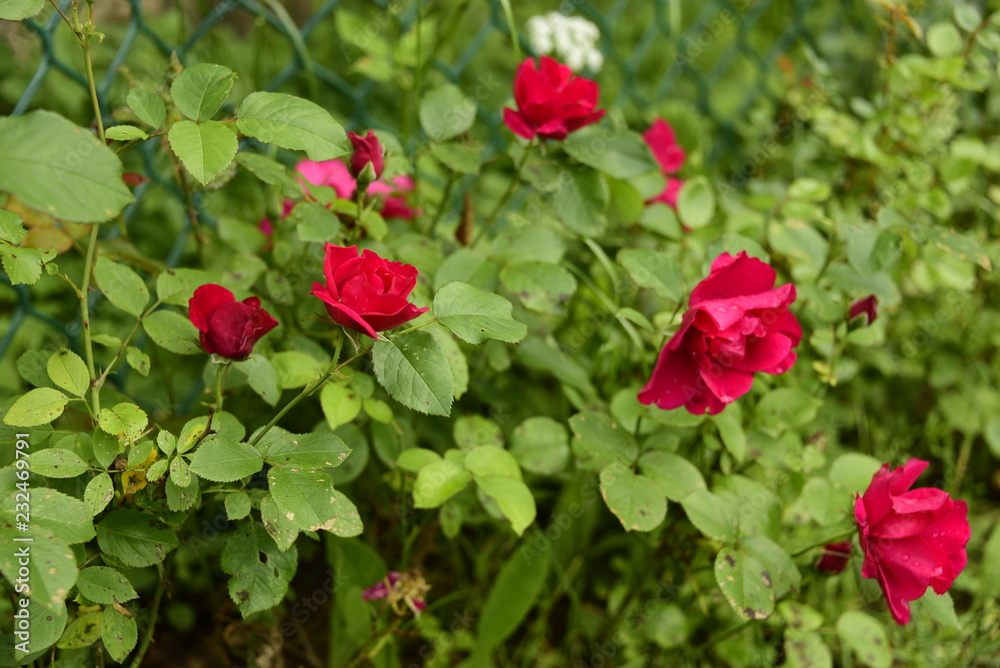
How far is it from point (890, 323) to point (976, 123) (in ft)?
2.40

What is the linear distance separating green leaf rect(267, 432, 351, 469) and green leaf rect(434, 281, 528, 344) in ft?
0.50

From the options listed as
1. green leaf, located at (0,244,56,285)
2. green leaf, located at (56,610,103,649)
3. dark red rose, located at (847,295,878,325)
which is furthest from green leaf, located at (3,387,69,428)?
dark red rose, located at (847,295,878,325)

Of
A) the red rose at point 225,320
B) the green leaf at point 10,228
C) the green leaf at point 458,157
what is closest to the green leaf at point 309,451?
the red rose at point 225,320

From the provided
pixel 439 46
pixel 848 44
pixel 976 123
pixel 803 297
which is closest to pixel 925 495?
pixel 803 297

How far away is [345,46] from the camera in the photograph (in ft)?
5.63

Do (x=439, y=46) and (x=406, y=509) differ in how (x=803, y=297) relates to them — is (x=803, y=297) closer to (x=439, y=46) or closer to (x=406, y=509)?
(x=406, y=509)

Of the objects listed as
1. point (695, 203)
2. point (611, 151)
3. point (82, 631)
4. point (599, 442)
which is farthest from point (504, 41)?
point (82, 631)

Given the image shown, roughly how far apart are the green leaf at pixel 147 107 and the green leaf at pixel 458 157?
0.36 metres

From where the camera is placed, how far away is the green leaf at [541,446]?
3.44 feet

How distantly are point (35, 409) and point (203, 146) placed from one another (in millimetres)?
286

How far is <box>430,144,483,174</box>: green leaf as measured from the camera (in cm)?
100

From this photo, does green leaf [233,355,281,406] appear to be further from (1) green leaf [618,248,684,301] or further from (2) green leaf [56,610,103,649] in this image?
(1) green leaf [618,248,684,301]

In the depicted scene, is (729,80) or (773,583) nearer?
(773,583)

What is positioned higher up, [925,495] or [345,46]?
[925,495]
